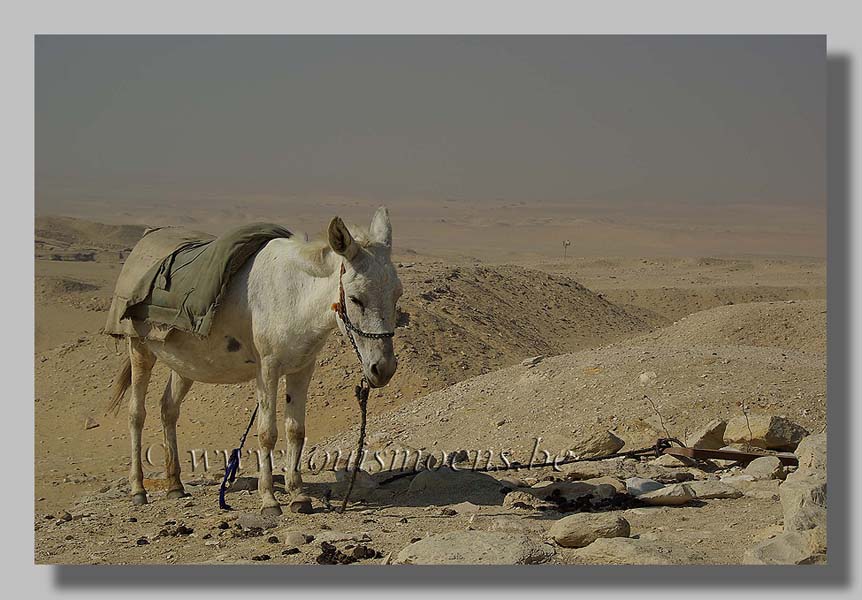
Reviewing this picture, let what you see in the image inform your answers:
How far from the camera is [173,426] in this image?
869 cm

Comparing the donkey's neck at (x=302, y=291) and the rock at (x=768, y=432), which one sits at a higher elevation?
the donkey's neck at (x=302, y=291)

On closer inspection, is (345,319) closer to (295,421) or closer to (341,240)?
(341,240)

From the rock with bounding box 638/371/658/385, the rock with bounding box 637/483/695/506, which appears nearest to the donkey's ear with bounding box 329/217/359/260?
the rock with bounding box 637/483/695/506

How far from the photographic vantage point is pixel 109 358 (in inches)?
615

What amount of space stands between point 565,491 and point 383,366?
1.92m

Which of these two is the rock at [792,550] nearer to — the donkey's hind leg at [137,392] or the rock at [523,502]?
the rock at [523,502]

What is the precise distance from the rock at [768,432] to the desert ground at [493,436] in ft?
0.06

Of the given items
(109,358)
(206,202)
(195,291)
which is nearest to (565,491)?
(195,291)

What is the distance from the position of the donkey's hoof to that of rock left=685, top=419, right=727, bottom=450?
3.76m

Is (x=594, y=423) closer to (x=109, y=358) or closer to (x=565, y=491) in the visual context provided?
(x=565, y=491)

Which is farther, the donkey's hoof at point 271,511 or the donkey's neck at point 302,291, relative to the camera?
the donkey's hoof at point 271,511

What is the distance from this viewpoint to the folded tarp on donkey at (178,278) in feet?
24.5

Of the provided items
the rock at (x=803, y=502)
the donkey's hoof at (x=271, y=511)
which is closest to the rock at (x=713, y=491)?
the rock at (x=803, y=502)

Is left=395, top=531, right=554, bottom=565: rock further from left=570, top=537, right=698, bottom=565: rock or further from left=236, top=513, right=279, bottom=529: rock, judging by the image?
left=236, top=513, right=279, bottom=529: rock
